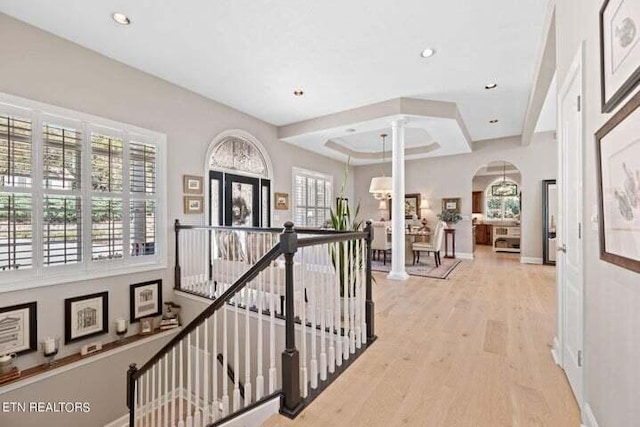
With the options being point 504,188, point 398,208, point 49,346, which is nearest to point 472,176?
point 398,208

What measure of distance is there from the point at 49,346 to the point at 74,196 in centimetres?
158

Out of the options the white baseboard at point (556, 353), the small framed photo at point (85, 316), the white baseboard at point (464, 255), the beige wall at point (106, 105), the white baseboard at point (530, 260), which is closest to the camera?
the white baseboard at point (556, 353)

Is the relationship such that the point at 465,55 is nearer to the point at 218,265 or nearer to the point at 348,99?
the point at 348,99

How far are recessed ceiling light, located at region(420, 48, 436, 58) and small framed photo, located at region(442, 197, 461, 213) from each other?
4961mm

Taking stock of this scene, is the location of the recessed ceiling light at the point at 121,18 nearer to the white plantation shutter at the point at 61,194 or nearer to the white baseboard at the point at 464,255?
the white plantation shutter at the point at 61,194

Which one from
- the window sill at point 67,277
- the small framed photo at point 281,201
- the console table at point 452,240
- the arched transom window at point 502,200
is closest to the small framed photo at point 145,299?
the window sill at point 67,277

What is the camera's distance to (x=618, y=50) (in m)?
1.08

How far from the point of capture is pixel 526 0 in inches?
99.0

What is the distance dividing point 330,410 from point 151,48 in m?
4.04

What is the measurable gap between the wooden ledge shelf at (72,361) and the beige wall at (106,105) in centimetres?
10

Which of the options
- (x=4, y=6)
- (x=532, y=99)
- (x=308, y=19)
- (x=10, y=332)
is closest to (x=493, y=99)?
(x=532, y=99)

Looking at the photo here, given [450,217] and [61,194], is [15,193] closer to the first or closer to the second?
[61,194]

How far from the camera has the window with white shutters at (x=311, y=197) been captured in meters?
6.93

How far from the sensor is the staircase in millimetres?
1715
